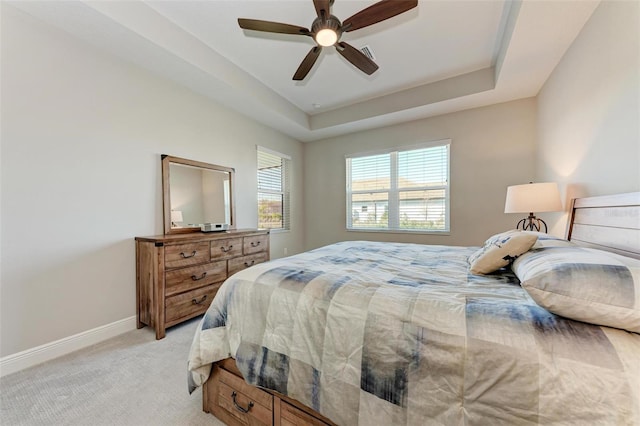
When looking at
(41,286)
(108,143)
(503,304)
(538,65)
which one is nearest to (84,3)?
(108,143)

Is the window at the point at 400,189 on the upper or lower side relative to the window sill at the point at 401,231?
upper

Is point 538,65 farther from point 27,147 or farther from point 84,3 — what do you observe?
point 27,147

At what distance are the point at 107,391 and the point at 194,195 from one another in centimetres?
204

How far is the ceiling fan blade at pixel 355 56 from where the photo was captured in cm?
206

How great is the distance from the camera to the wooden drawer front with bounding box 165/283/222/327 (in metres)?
2.31

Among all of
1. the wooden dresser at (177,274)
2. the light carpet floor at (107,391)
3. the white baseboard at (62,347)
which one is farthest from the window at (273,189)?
the light carpet floor at (107,391)

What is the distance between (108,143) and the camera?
90.7 inches

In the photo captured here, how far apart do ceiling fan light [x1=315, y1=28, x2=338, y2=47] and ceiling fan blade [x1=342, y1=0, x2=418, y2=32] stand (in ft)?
0.32

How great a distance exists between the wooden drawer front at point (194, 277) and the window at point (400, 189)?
102 inches

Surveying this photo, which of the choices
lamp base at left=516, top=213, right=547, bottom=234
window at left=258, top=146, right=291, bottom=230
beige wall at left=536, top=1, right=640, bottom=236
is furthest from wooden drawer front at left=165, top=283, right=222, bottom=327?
lamp base at left=516, top=213, right=547, bottom=234

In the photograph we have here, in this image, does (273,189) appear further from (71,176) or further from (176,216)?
(71,176)

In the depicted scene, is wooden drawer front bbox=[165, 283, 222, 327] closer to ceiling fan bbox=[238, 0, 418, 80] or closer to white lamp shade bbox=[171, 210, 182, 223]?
white lamp shade bbox=[171, 210, 182, 223]

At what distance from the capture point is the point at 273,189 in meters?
4.50

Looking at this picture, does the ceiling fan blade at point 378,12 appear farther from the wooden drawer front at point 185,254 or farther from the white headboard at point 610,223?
the wooden drawer front at point 185,254
